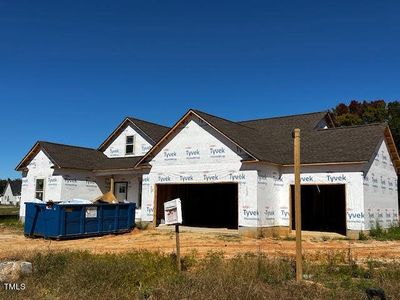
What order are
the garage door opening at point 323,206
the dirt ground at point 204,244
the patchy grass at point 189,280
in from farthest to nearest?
the garage door opening at point 323,206
the dirt ground at point 204,244
the patchy grass at point 189,280

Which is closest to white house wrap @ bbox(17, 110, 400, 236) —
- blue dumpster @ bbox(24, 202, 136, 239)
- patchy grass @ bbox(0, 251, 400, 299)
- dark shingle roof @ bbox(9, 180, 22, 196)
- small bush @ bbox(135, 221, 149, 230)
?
small bush @ bbox(135, 221, 149, 230)

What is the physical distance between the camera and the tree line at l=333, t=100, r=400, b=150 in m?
48.4

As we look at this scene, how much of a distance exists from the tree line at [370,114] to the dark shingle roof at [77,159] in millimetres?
31398

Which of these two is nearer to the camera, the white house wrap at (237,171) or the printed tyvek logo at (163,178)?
the white house wrap at (237,171)

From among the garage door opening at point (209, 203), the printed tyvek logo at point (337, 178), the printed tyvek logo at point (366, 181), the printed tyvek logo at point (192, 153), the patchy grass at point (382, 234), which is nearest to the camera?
the patchy grass at point (382, 234)

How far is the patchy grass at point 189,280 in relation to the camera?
7.91 metres

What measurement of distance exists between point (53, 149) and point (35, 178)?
224cm

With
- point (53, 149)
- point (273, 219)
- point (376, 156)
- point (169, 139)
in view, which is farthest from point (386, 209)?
point (53, 149)

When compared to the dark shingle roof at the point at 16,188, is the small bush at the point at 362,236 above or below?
below

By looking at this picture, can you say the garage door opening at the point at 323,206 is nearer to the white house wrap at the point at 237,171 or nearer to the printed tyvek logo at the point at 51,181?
the white house wrap at the point at 237,171

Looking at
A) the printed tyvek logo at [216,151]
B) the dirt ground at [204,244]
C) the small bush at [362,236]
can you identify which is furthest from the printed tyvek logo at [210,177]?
the small bush at [362,236]

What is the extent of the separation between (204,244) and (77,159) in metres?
14.3

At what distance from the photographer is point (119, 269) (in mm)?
9508

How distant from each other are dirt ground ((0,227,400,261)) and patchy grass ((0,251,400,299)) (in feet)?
14.2
